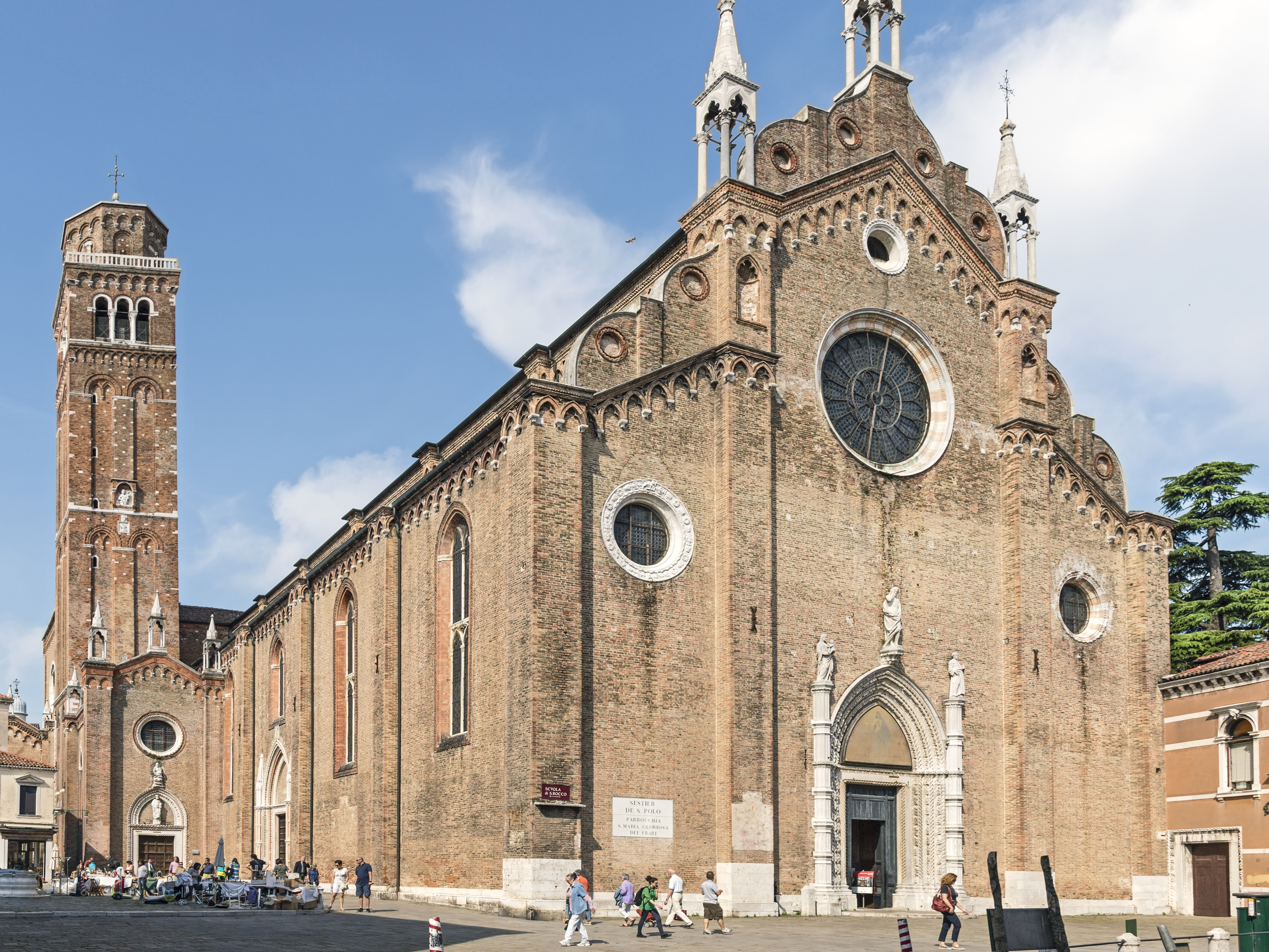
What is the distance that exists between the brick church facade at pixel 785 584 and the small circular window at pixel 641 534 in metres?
0.10

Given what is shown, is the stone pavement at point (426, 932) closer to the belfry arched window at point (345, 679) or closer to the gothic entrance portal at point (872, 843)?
the gothic entrance portal at point (872, 843)

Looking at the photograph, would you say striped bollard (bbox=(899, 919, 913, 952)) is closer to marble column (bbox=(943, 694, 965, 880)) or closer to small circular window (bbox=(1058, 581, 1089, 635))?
marble column (bbox=(943, 694, 965, 880))

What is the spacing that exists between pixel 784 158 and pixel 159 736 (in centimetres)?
3573

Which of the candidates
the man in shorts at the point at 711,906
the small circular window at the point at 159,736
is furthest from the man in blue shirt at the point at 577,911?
the small circular window at the point at 159,736

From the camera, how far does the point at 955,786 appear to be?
28047 mm

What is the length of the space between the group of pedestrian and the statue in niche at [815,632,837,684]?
15.3 ft

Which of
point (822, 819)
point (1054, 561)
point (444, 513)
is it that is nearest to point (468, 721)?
point (444, 513)

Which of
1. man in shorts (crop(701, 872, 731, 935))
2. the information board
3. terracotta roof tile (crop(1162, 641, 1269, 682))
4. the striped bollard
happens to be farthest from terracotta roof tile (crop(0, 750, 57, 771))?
the striped bollard

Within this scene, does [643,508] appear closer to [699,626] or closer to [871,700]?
[699,626]

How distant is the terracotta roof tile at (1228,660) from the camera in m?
28.8

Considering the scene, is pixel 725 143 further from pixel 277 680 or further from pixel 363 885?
pixel 277 680

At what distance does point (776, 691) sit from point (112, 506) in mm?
41464

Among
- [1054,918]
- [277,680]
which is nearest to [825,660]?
[1054,918]

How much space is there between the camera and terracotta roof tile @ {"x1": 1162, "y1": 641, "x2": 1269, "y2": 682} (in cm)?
2880
